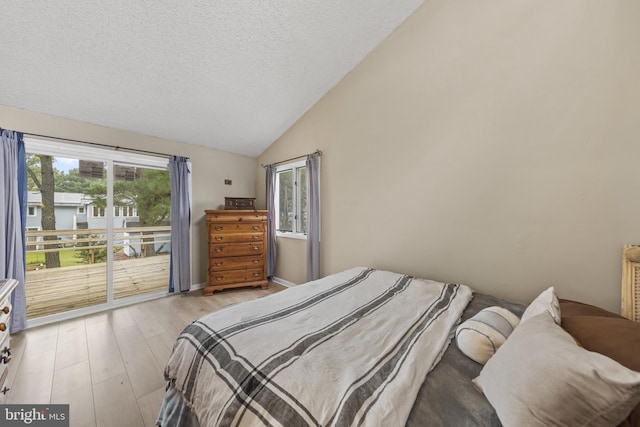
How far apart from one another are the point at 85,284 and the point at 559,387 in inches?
195

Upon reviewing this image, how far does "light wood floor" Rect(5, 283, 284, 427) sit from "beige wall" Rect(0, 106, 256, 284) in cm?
116

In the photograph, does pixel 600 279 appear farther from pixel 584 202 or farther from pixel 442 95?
pixel 442 95

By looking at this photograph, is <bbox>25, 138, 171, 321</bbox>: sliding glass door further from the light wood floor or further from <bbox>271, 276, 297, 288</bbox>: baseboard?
<bbox>271, 276, 297, 288</bbox>: baseboard

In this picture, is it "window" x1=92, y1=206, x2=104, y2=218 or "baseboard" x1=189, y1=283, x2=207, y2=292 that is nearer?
"window" x1=92, y1=206, x2=104, y2=218

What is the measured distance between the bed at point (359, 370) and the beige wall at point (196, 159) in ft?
8.79

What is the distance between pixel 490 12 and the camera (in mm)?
1801

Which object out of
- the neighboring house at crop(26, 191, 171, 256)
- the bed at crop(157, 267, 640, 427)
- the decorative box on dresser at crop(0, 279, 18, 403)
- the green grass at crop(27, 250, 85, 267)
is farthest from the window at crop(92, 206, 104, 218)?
the bed at crop(157, 267, 640, 427)

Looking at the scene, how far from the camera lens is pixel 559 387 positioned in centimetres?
57

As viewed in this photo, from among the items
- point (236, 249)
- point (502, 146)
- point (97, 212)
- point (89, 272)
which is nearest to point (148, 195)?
point (97, 212)

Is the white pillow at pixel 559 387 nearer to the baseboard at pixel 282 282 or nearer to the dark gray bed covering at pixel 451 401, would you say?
the dark gray bed covering at pixel 451 401

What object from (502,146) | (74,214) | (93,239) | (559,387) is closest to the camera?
(559,387)

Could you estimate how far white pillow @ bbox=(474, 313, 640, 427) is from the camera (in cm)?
52

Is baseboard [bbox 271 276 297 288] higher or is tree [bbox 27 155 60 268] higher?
tree [bbox 27 155 60 268]

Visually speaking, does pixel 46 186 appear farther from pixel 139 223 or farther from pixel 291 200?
pixel 291 200
